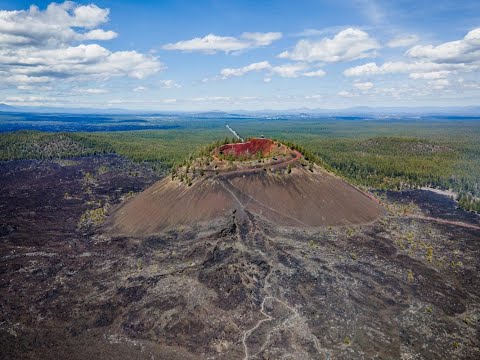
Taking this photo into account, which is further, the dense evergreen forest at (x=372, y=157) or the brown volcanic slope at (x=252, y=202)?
the dense evergreen forest at (x=372, y=157)

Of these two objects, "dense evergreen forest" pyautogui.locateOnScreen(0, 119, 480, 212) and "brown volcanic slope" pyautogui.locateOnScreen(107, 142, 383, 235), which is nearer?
"brown volcanic slope" pyautogui.locateOnScreen(107, 142, 383, 235)

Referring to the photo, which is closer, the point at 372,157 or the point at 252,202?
the point at 252,202

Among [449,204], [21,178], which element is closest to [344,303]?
[449,204]

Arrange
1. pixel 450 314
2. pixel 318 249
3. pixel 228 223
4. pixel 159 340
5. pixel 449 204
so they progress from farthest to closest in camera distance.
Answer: pixel 449 204, pixel 228 223, pixel 318 249, pixel 450 314, pixel 159 340

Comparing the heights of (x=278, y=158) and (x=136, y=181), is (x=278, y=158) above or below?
above

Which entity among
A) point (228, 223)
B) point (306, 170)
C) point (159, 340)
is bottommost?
point (159, 340)

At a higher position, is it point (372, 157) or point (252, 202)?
point (252, 202)

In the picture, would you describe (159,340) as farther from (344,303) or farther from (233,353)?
(344,303)

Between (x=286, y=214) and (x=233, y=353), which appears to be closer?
(x=233, y=353)
